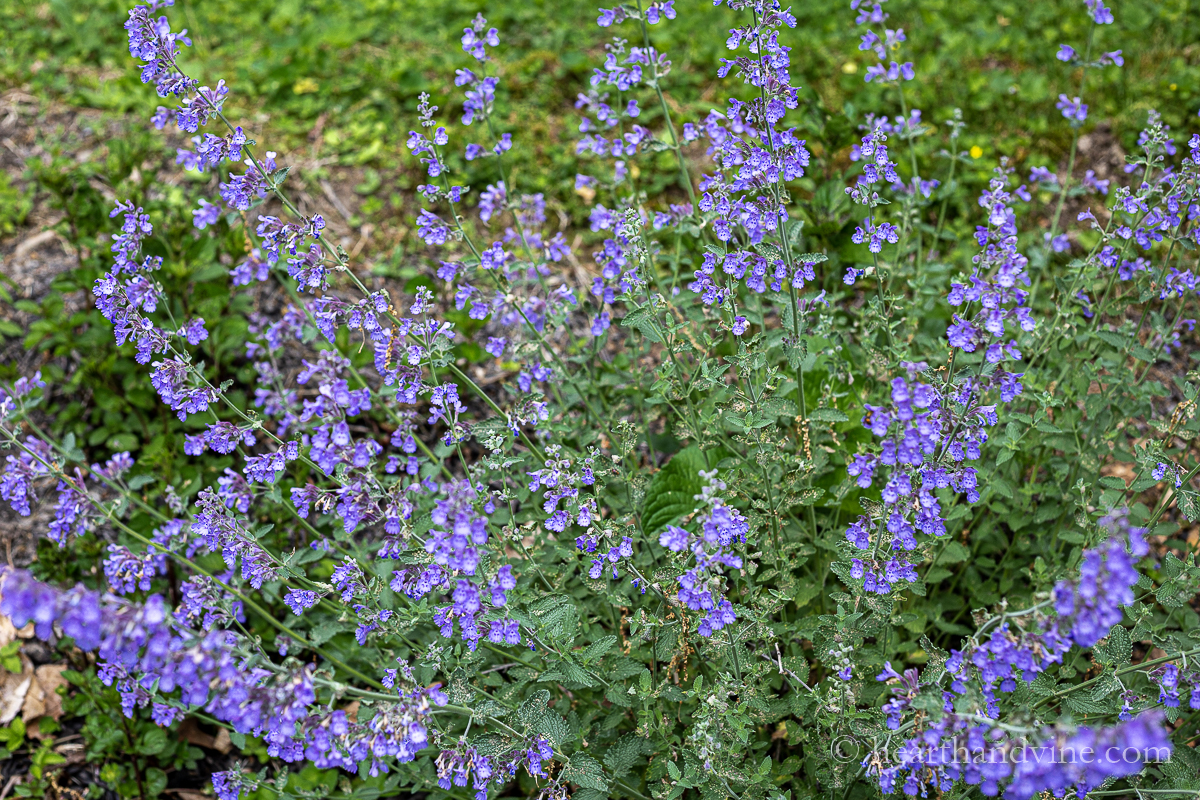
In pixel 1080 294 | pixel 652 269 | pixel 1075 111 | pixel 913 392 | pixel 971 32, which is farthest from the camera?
pixel 971 32

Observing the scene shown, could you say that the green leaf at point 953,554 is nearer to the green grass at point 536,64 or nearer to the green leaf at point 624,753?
the green leaf at point 624,753

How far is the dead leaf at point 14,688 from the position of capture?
13.5ft

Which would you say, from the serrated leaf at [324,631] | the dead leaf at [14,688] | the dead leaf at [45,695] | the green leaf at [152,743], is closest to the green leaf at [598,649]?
the serrated leaf at [324,631]

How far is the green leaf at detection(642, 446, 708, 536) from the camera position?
146 inches

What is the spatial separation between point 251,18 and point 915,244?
6.07 metres

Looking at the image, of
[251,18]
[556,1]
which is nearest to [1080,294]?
[556,1]

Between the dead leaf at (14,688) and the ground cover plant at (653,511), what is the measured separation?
0.66 ft

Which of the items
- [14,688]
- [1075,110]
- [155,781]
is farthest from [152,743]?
[1075,110]

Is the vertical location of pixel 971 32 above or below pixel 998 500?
above

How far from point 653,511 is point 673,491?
0.12 m

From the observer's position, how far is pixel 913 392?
2328 millimetres

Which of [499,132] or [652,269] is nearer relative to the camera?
[652,269]

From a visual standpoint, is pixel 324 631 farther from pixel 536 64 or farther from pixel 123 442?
pixel 536 64

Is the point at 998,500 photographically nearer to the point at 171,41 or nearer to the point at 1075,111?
the point at 1075,111
